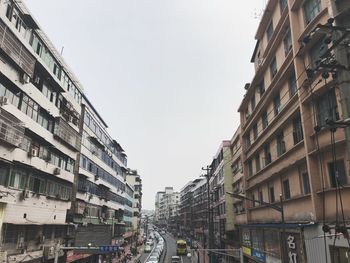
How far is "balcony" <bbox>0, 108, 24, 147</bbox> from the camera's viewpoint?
21.4 m

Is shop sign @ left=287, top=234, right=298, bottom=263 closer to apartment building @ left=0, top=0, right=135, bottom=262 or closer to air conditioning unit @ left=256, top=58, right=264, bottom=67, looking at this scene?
air conditioning unit @ left=256, top=58, right=264, bottom=67

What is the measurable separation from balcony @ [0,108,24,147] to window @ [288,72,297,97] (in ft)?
61.9

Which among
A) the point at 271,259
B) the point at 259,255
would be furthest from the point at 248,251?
the point at 271,259

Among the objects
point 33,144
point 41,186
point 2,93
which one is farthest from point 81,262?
point 2,93

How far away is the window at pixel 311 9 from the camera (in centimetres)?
1837

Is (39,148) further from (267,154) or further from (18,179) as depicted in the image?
(267,154)

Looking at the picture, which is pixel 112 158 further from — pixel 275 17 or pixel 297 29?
pixel 297 29

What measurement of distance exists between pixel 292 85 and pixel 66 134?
22.5 meters

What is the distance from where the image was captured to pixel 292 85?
21.9 meters

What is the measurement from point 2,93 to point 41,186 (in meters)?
9.80

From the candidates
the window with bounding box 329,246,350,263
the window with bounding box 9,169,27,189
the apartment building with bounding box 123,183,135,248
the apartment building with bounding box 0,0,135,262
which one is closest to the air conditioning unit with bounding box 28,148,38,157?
the apartment building with bounding box 0,0,135,262

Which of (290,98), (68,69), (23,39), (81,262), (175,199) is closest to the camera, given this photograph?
(290,98)

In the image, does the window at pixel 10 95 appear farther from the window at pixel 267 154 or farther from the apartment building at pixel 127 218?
the apartment building at pixel 127 218

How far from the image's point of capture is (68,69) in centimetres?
3441
